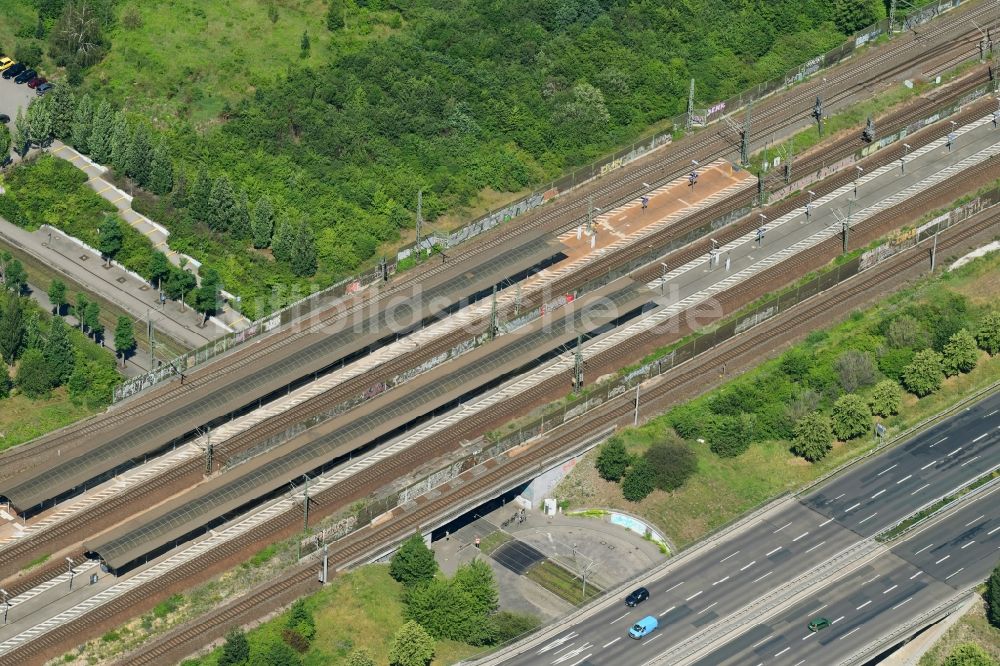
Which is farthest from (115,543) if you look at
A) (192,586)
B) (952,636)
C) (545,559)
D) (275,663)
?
(952,636)

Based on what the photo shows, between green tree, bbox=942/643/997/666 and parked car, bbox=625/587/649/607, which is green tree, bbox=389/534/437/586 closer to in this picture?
parked car, bbox=625/587/649/607

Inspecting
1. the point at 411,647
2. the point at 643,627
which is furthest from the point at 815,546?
the point at 411,647

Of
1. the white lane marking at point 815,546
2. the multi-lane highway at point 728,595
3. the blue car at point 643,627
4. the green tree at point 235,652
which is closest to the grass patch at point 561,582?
the multi-lane highway at point 728,595

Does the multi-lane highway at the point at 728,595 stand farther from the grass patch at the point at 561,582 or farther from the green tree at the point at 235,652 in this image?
the green tree at the point at 235,652

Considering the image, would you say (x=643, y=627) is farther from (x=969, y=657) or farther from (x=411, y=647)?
(x=969, y=657)

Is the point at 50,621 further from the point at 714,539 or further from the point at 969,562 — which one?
the point at 969,562
